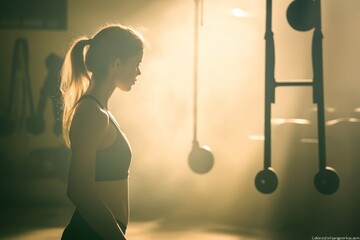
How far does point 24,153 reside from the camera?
4.99 m

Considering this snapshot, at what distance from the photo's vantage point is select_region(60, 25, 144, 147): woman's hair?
136 centimetres

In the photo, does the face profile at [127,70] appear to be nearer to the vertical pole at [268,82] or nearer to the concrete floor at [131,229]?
the vertical pole at [268,82]

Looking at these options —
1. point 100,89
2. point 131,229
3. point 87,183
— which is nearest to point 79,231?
point 87,183

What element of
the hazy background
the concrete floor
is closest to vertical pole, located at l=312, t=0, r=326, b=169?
the concrete floor

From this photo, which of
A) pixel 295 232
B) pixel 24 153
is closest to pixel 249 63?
pixel 295 232

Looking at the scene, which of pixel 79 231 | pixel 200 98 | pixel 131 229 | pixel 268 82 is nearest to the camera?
pixel 79 231

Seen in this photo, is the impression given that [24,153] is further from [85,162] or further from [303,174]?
[85,162]

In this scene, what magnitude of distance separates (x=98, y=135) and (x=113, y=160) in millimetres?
100

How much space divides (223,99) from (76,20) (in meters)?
1.43

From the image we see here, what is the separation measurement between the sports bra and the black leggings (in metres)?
0.10

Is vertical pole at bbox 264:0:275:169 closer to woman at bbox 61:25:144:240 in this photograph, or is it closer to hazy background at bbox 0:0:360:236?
woman at bbox 61:25:144:240

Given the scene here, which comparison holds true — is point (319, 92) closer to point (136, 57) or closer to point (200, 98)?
point (136, 57)

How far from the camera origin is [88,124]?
123 centimetres

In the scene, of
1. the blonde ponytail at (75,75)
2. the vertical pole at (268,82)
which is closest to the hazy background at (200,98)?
the vertical pole at (268,82)
